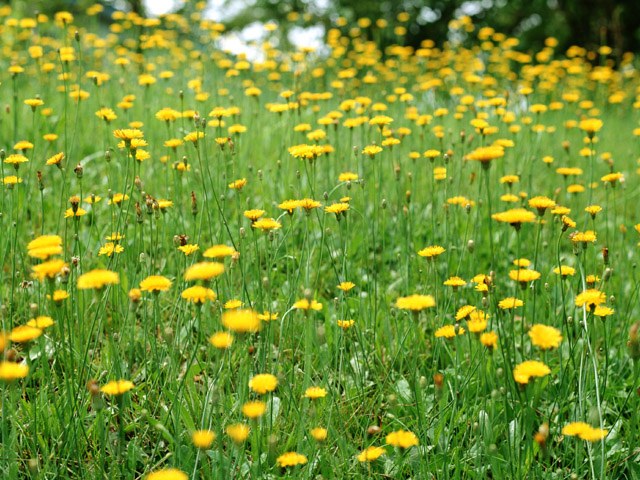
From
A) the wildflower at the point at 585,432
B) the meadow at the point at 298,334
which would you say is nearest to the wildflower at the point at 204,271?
the meadow at the point at 298,334

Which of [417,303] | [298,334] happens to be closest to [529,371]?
[417,303]

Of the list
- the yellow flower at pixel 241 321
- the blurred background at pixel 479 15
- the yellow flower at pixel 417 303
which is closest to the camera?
the yellow flower at pixel 241 321

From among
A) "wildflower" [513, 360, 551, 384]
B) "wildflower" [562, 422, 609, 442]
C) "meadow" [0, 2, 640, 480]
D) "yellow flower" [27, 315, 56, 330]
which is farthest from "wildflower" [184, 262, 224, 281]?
"wildflower" [562, 422, 609, 442]

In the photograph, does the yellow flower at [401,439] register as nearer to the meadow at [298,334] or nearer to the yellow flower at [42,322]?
the meadow at [298,334]

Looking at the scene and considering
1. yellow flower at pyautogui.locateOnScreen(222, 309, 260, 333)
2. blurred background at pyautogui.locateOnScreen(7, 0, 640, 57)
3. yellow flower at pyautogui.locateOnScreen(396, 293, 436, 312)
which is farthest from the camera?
blurred background at pyautogui.locateOnScreen(7, 0, 640, 57)

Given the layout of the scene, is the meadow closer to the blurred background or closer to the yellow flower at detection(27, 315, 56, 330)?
the yellow flower at detection(27, 315, 56, 330)

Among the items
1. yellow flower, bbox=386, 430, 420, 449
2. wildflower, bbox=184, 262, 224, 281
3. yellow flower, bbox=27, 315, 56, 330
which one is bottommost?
yellow flower, bbox=386, 430, 420, 449

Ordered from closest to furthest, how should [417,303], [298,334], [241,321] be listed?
1. [241,321]
2. [417,303]
3. [298,334]

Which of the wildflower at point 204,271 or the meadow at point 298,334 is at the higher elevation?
the wildflower at point 204,271

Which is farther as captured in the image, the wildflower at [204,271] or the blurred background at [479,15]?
the blurred background at [479,15]

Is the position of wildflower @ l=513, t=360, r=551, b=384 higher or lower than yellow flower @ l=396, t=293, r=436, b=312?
lower

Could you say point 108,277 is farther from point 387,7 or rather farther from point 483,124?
point 387,7

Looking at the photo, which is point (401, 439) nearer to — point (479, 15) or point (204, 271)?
point (204, 271)

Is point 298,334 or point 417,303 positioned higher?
point 417,303
